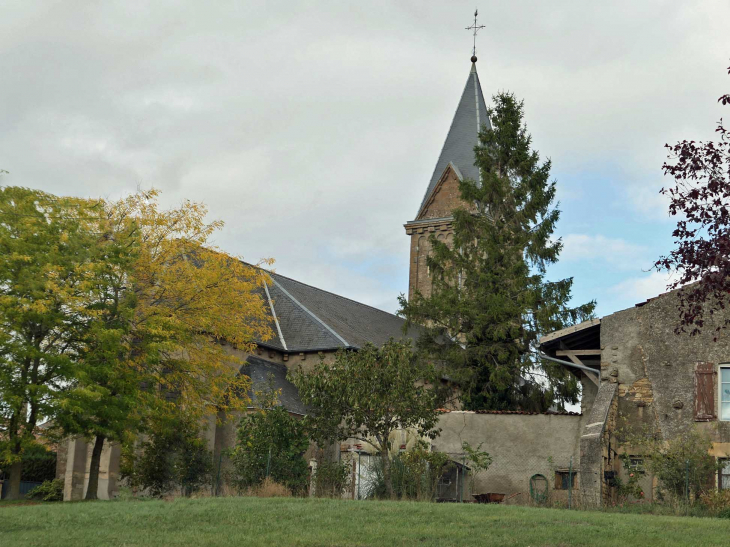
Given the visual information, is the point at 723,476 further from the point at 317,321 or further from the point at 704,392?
the point at 317,321

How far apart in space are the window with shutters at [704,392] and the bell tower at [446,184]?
28232 millimetres

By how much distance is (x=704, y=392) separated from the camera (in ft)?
61.5

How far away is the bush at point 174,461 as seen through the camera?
2338cm

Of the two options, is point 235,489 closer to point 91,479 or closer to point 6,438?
point 91,479

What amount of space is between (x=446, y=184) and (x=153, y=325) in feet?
96.4

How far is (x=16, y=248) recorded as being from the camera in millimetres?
21422

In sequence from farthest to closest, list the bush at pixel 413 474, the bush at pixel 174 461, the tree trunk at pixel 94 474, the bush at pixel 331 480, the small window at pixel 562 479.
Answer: the bush at pixel 174 461 → the tree trunk at pixel 94 474 → the small window at pixel 562 479 → the bush at pixel 331 480 → the bush at pixel 413 474

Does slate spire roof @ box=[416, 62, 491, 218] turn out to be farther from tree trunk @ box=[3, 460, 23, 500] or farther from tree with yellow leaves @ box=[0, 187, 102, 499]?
tree trunk @ box=[3, 460, 23, 500]

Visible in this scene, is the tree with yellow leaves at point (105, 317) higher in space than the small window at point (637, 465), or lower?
higher

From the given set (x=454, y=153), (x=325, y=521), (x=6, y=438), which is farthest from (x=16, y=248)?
(x=454, y=153)

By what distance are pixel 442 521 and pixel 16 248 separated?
547 inches

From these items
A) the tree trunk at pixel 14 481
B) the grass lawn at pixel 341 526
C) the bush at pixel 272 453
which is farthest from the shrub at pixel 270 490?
the tree trunk at pixel 14 481

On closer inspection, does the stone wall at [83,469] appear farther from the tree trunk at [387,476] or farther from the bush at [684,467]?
the bush at [684,467]

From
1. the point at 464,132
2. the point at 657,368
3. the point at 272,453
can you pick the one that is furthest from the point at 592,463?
the point at 464,132
